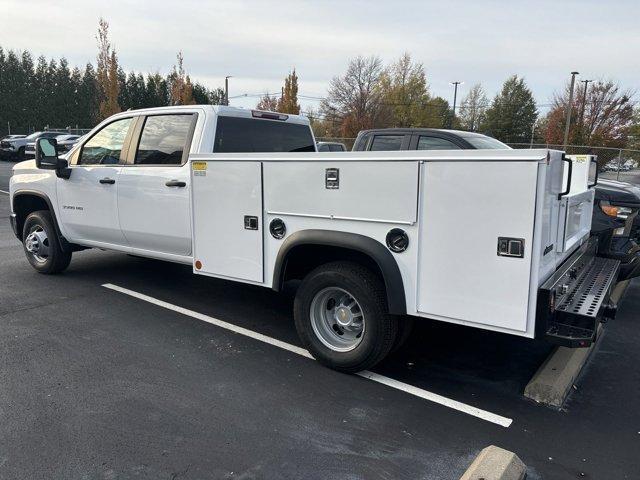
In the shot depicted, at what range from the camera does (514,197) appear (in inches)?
121

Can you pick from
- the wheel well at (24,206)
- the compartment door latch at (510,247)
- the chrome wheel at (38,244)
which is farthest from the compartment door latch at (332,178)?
the wheel well at (24,206)

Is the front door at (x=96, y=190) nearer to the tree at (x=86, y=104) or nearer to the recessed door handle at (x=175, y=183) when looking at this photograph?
the recessed door handle at (x=175, y=183)

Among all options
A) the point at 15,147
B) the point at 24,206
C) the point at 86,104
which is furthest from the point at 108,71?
the point at 86,104

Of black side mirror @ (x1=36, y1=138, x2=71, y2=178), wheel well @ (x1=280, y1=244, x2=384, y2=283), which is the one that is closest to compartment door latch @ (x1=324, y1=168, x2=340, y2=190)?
wheel well @ (x1=280, y1=244, x2=384, y2=283)

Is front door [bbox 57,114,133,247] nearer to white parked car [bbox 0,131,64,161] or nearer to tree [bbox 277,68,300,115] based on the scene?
white parked car [bbox 0,131,64,161]

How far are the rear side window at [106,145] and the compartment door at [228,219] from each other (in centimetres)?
169

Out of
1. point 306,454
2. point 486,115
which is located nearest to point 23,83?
point 486,115

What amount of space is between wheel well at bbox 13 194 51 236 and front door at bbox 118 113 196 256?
2018 millimetres

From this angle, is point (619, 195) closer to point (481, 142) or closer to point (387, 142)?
point (481, 142)

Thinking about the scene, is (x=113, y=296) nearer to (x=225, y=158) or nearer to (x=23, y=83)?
(x=225, y=158)

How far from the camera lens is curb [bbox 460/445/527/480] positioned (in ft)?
8.88

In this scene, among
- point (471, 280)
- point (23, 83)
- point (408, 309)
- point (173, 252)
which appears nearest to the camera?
point (471, 280)

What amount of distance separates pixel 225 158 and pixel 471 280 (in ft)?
7.31

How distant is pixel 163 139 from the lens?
17.9ft
